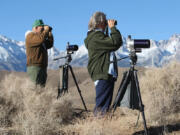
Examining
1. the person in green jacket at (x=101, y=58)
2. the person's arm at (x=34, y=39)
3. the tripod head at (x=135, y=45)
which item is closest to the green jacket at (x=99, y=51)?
the person in green jacket at (x=101, y=58)

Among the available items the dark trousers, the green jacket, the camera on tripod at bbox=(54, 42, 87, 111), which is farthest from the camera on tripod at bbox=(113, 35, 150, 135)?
the camera on tripod at bbox=(54, 42, 87, 111)

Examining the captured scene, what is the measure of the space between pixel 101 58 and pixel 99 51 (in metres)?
0.11

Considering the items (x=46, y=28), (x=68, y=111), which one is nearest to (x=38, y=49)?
(x=46, y=28)

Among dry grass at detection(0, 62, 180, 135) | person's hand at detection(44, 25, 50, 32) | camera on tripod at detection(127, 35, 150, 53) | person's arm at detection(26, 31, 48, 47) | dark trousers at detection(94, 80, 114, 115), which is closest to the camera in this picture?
dry grass at detection(0, 62, 180, 135)

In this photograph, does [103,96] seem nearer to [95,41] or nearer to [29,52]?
[95,41]

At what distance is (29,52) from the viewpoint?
7.58 metres

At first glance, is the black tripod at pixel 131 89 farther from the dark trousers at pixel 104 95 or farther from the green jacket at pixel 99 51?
the green jacket at pixel 99 51

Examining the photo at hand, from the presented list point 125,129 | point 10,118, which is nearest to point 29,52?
point 10,118

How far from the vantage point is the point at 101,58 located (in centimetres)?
558

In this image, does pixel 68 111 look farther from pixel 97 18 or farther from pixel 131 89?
pixel 97 18

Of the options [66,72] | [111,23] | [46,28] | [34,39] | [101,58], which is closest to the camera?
[111,23]

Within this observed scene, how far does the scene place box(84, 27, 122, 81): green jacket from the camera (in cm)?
543

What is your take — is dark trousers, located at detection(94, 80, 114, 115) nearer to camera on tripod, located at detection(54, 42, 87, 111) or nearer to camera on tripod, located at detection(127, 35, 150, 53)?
camera on tripod, located at detection(127, 35, 150, 53)

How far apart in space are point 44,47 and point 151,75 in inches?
135
